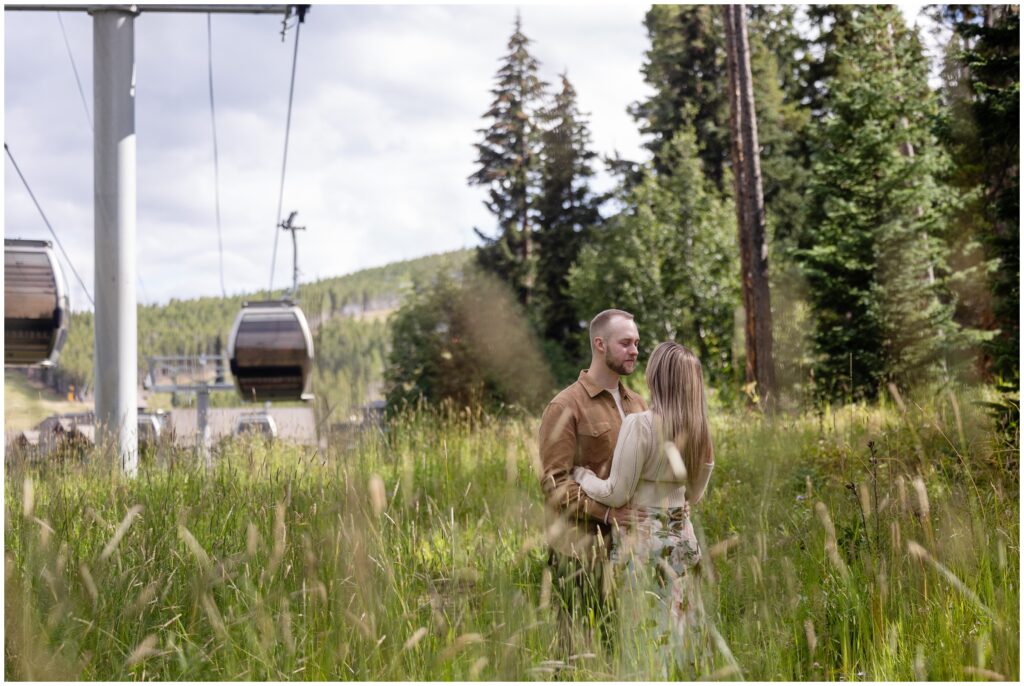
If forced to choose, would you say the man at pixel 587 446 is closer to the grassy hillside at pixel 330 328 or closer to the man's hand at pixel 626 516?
the man's hand at pixel 626 516

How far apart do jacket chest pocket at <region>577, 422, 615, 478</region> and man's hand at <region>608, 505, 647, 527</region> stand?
1.10 ft

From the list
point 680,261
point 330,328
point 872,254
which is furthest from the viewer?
point 330,328

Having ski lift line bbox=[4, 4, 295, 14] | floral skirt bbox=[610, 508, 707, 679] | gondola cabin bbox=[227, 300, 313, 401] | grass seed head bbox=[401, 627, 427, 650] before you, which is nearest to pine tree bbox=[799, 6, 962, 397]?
gondola cabin bbox=[227, 300, 313, 401]

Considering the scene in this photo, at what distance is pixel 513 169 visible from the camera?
3884cm

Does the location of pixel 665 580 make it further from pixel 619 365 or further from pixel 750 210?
pixel 750 210

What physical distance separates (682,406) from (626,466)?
30cm

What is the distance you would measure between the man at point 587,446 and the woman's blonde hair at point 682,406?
31cm

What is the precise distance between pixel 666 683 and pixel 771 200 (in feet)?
107

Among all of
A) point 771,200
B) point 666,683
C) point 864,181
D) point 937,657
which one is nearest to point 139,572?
point 666,683

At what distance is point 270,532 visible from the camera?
3.99 meters

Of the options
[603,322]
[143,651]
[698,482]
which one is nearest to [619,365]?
[603,322]

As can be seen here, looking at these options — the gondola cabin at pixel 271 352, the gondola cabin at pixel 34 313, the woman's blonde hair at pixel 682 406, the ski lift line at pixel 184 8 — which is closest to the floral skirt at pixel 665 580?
the woman's blonde hair at pixel 682 406

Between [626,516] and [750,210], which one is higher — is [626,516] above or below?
below

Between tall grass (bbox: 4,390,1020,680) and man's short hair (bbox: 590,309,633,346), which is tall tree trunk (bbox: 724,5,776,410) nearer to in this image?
tall grass (bbox: 4,390,1020,680)
